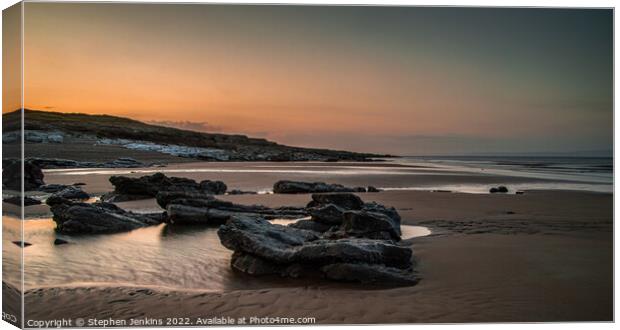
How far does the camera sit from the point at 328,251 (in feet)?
23.5

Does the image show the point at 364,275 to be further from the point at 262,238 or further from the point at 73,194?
the point at 73,194

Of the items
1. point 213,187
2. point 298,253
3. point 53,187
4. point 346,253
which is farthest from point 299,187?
point 346,253

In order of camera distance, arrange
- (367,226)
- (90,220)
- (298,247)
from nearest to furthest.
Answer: (298,247), (367,226), (90,220)

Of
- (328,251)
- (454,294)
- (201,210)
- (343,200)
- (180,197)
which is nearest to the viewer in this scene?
(454,294)

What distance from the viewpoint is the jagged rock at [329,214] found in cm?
962

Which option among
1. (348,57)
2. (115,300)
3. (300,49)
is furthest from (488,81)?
(115,300)

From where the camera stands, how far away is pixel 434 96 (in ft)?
28.5

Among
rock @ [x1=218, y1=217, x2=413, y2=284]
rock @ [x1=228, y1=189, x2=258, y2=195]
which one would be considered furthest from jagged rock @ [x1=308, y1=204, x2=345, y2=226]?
rock @ [x1=228, y1=189, x2=258, y2=195]

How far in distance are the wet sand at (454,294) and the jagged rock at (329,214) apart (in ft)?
5.84

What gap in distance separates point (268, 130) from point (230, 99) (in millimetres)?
815

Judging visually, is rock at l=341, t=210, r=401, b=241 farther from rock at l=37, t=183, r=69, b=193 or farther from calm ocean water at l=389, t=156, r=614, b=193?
rock at l=37, t=183, r=69, b=193

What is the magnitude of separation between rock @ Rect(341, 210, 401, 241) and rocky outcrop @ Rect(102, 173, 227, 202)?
3.24 meters

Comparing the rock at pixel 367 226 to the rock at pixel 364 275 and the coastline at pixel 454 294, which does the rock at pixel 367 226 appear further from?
the rock at pixel 364 275

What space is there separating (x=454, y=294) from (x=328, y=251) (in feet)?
5.61
